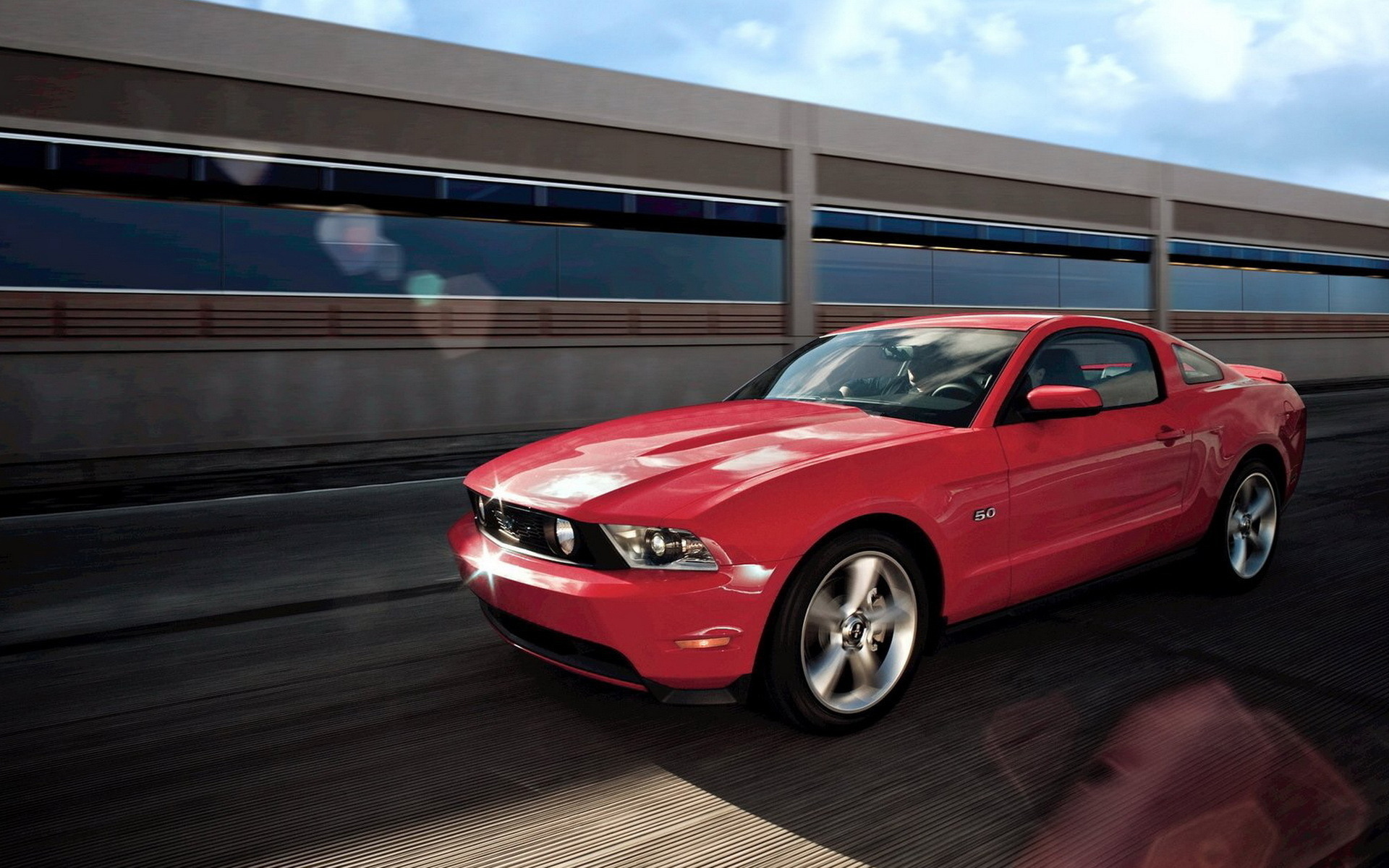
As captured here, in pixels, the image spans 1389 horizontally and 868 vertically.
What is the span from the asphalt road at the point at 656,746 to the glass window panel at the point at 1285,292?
901 inches

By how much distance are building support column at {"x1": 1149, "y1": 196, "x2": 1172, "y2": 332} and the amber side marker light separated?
887 inches

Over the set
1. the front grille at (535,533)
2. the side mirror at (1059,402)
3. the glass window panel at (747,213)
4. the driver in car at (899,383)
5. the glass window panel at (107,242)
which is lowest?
the front grille at (535,533)

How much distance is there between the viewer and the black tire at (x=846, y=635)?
2.90m

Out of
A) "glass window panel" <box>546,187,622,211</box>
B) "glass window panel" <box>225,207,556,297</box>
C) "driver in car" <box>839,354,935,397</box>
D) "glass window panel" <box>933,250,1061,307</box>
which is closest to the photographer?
"driver in car" <box>839,354,935,397</box>

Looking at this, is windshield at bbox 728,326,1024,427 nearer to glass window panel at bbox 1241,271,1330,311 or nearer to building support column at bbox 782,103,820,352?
building support column at bbox 782,103,820,352

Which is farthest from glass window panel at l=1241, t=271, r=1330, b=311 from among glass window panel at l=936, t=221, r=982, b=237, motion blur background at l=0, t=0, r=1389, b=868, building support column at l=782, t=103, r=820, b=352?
building support column at l=782, t=103, r=820, b=352

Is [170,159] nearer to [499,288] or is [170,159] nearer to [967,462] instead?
[499,288]

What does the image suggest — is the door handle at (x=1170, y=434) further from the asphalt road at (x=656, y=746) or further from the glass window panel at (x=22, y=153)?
the glass window panel at (x=22, y=153)

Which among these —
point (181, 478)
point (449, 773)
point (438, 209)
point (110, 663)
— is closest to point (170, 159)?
point (438, 209)

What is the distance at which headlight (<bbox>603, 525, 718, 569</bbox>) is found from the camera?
281 cm

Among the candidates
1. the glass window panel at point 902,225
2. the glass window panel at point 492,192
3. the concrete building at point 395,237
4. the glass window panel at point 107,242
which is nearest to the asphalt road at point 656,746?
the concrete building at point 395,237

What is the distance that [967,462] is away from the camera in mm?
3365

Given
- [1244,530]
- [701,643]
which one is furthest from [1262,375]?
[701,643]

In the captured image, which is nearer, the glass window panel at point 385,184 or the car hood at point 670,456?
the car hood at point 670,456
